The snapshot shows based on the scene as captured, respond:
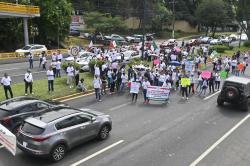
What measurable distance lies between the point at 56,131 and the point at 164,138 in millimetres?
4820

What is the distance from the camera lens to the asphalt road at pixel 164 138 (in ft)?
41.9

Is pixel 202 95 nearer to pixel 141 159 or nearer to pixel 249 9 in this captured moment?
pixel 141 159

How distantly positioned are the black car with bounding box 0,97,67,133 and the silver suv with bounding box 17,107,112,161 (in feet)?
4.74

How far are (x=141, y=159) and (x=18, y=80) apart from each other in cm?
1580

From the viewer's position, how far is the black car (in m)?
14.0

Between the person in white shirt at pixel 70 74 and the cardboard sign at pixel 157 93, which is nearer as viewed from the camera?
the cardboard sign at pixel 157 93

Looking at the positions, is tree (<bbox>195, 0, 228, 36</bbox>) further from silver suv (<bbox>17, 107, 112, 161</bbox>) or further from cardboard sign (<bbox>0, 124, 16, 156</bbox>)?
cardboard sign (<bbox>0, 124, 16, 156</bbox>)

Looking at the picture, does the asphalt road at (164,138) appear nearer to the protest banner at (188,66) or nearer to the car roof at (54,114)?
the car roof at (54,114)

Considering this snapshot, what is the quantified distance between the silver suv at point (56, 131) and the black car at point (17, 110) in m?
1.45

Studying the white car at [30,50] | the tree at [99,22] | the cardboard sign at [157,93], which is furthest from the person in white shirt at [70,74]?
the tree at [99,22]

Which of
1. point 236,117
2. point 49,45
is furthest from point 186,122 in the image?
point 49,45

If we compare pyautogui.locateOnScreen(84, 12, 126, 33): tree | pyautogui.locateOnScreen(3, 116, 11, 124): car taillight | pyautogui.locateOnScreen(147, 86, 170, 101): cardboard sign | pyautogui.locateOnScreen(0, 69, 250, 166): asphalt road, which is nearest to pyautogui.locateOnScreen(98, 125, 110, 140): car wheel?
pyautogui.locateOnScreen(0, 69, 250, 166): asphalt road

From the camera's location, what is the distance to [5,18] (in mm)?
47250

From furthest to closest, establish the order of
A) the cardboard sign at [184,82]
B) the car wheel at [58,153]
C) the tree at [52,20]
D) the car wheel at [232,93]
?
1. the tree at [52,20]
2. the cardboard sign at [184,82]
3. the car wheel at [232,93]
4. the car wheel at [58,153]
